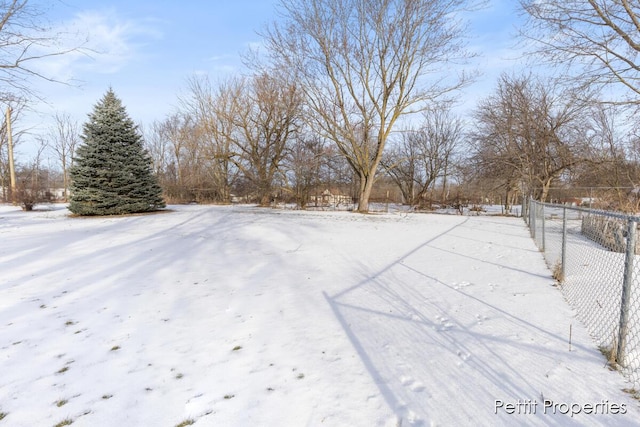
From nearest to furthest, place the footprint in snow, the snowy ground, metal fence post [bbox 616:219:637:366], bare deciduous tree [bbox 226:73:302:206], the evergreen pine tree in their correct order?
the snowy ground, metal fence post [bbox 616:219:637:366], the footprint in snow, the evergreen pine tree, bare deciduous tree [bbox 226:73:302:206]

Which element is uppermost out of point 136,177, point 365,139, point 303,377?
point 365,139

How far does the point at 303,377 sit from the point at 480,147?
82.6ft

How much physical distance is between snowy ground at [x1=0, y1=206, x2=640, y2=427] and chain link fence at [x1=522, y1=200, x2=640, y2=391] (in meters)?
0.18

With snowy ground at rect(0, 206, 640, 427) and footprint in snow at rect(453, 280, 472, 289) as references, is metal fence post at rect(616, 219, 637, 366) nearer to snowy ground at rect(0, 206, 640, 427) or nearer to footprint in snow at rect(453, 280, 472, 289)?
snowy ground at rect(0, 206, 640, 427)

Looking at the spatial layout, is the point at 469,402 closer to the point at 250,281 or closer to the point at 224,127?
the point at 250,281

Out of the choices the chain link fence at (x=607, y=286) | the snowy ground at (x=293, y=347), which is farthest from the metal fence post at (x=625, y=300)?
the snowy ground at (x=293, y=347)

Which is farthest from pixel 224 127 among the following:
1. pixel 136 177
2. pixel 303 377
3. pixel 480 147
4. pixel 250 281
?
pixel 303 377

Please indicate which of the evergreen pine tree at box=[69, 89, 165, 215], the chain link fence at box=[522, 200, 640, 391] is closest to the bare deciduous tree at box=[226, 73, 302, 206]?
the evergreen pine tree at box=[69, 89, 165, 215]

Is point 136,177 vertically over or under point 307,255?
over

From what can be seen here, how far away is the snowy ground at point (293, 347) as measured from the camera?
223cm

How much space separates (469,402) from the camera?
230cm

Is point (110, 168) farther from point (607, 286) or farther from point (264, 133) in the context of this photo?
point (607, 286)

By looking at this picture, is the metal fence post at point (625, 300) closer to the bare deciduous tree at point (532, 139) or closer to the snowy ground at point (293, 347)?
the snowy ground at point (293, 347)

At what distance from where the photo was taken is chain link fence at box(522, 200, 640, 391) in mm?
2699
